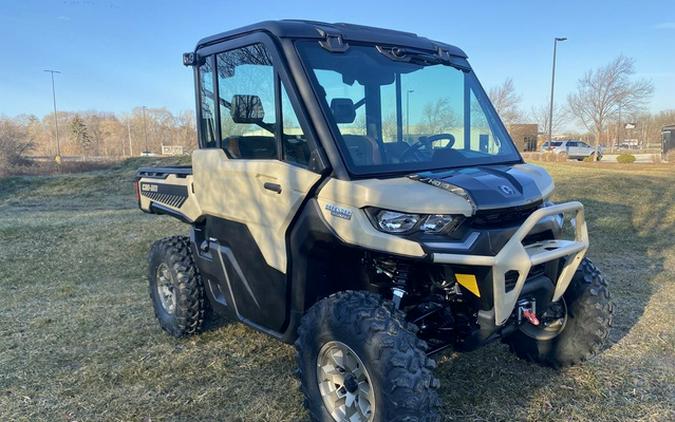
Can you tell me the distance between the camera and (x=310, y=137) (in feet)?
9.93

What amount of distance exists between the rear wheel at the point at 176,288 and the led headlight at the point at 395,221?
2420 mm

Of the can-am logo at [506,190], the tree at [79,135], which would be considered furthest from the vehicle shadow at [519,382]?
the tree at [79,135]

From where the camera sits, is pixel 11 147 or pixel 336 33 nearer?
pixel 336 33

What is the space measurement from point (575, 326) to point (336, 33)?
2.67 m

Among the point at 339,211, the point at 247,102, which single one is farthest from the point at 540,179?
the point at 247,102

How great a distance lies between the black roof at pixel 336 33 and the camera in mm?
3186

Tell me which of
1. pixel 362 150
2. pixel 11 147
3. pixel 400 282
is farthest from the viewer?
→ pixel 11 147

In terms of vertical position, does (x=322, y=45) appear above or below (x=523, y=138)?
above

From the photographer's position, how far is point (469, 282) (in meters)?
2.81

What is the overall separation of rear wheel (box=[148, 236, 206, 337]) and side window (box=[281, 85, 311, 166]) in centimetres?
190

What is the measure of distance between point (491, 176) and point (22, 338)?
451 cm

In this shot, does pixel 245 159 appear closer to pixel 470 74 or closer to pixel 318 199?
pixel 318 199

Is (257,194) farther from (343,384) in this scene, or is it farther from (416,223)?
(343,384)

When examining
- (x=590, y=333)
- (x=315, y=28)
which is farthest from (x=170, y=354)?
(x=590, y=333)
